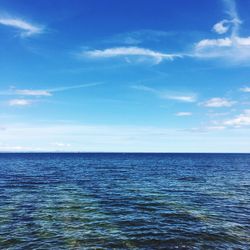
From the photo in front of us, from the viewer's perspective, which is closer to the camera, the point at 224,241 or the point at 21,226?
the point at 224,241

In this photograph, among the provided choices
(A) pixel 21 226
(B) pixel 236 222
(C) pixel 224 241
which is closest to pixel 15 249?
(A) pixel 21 226

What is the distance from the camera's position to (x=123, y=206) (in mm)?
37500

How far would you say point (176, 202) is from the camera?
4019 cm

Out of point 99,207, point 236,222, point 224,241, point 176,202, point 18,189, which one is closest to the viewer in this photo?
point 224,241

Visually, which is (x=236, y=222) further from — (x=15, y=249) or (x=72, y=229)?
(x=15, y=249)

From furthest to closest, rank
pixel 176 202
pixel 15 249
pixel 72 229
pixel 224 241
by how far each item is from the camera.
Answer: pixel 176 202 < pixel 72 229 < pixel 224 241 < pixel 15 249

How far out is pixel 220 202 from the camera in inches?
1599

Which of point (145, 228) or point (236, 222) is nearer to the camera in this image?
point (145, 228)

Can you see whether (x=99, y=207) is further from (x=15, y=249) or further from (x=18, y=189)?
(x=18, y=189)

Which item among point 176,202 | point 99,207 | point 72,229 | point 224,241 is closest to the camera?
point 224,241

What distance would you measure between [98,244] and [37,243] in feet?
15.7

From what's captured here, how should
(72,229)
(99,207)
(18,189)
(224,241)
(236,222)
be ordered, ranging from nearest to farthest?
1. (224,241)
2. (72,229)
3. (236,222)
4. (99,207)
5. (18,189)

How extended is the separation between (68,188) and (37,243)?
94.2 feet

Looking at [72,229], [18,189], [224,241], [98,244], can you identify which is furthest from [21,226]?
[18,189]
